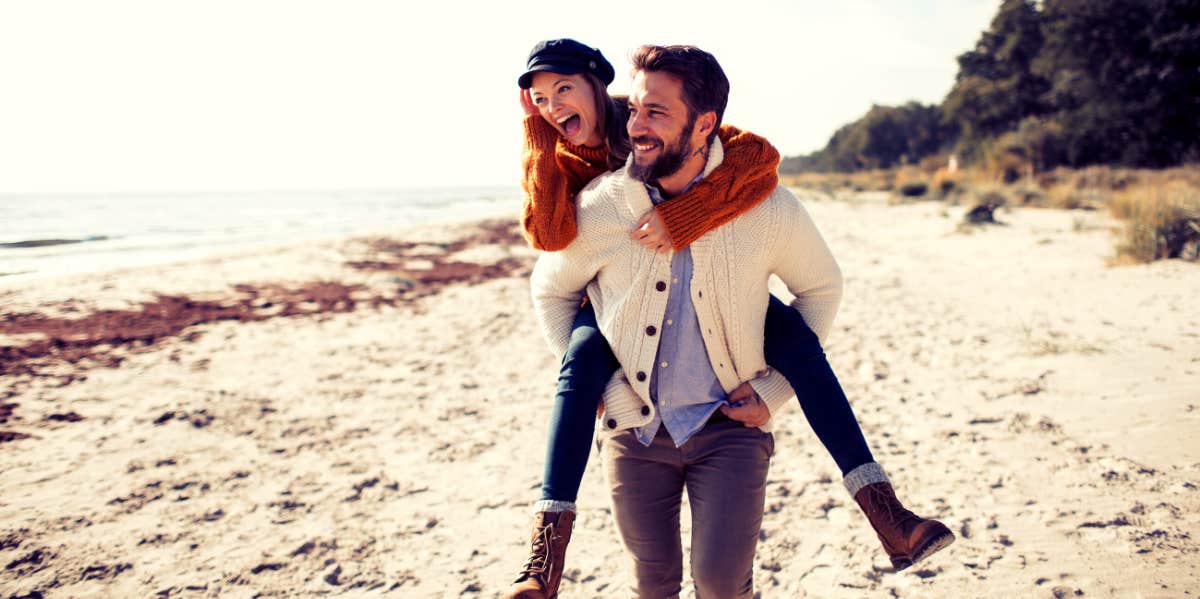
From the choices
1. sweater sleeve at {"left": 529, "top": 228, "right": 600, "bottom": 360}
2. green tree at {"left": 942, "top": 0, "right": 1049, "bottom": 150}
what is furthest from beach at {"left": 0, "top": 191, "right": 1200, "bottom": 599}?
green tree at {"left": 942, "top": 0, "right": 1049, "bottom": 150}

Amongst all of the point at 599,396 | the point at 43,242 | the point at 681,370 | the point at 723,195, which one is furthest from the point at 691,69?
the point at 43,242

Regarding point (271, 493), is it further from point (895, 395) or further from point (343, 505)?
point (895, 395)

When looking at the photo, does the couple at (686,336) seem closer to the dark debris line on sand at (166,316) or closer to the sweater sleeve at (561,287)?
the sweater sleeve at (561,287)

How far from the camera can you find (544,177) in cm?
207

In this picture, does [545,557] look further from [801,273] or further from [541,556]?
[801,273]

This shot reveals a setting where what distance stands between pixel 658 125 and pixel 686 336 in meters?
0.62

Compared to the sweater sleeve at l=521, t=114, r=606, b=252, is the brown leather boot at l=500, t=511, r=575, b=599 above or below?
below

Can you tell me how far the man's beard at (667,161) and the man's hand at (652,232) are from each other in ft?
0.37

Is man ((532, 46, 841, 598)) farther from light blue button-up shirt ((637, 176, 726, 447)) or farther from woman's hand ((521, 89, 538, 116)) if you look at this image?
woman's hand ((521, 89, 538, 116))

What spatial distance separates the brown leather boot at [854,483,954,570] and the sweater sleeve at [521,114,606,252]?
3.69 feet

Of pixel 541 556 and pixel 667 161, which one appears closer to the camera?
pixel 541 556

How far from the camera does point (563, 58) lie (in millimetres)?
2139

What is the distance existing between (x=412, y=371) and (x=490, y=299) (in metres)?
3.56

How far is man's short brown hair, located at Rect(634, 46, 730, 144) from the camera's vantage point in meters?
1.86
